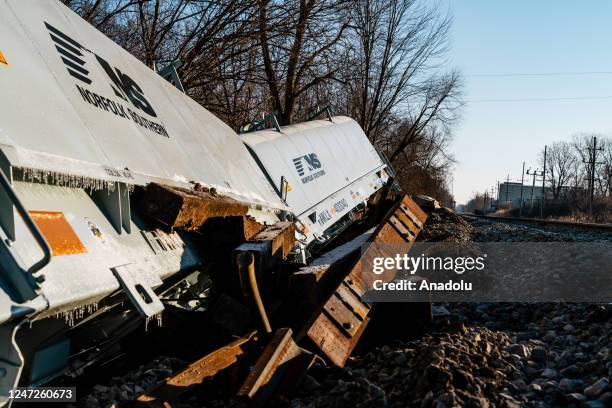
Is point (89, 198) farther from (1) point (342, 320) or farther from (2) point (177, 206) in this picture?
(1) point (342, 320)

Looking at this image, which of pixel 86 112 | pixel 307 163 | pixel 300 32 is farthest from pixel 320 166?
pixel 86 112

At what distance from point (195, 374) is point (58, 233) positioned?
1178mm

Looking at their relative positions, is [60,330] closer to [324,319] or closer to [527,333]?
[324,319]

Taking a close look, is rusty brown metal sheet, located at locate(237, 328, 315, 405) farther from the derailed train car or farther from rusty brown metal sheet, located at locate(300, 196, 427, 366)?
the derailed train car

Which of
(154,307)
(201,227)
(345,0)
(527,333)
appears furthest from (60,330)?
(345,0)

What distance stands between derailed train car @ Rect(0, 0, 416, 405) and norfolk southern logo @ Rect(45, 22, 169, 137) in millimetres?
15

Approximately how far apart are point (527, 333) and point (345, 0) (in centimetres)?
932

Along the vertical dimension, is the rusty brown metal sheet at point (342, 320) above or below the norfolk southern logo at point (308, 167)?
below

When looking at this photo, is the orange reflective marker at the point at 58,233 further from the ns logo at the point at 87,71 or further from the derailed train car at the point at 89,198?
the ns logo at the point at 87,71

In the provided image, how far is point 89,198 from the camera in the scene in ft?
11.0

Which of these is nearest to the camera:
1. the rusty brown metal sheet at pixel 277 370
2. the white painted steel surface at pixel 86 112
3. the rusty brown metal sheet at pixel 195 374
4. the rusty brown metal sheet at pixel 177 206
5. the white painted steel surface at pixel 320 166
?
the white painted steel surface at pixel 86 112

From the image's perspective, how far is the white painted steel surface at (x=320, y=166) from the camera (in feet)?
27.4

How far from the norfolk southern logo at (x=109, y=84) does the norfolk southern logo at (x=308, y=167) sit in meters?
4.04

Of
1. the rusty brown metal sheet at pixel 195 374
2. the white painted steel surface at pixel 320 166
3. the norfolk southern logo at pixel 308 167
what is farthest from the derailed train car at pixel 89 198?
the norfolk southern logo at pixel 308 167
